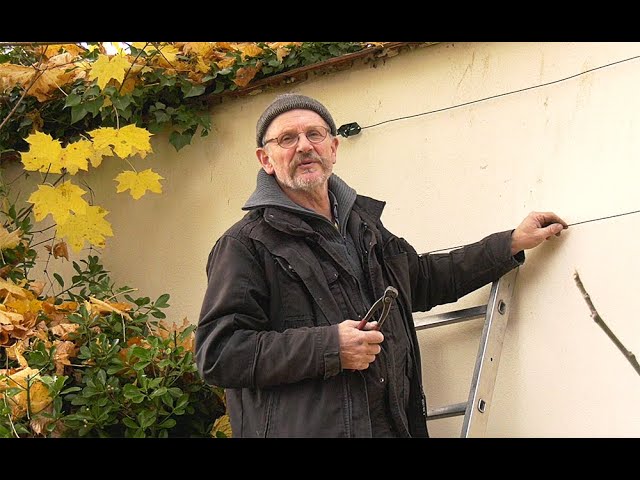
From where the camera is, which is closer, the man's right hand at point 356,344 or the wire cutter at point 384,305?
the wire cutter at point 384,305

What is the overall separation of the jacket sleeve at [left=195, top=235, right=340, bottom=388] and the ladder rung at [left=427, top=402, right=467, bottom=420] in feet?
1.71

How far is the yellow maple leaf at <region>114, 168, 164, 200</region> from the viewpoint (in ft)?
10.1

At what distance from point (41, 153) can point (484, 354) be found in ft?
4.63

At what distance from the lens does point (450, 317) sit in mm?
Answer: 2682

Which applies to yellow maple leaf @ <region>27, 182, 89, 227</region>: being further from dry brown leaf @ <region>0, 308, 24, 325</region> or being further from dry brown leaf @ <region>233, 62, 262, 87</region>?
dry brown leaf @ <region>233, 62, 262, 87</region>

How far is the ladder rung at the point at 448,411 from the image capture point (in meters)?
2.57

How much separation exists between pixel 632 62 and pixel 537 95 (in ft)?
0.91

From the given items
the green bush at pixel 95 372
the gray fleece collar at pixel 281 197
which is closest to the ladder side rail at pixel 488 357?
the gray fleece collar at pixel 281 197

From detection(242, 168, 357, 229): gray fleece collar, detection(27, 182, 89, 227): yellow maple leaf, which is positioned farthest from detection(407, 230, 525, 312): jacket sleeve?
detection(27, 182, 89, 227): yellow maple leaf

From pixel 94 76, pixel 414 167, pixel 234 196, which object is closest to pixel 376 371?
pixel 414 167

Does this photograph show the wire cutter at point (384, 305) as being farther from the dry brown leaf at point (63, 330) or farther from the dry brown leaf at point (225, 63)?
the dry brown leaf at point (225, 63)

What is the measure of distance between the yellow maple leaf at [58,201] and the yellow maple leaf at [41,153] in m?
0.07

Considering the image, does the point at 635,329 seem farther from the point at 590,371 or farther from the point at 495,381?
the point at 495,381

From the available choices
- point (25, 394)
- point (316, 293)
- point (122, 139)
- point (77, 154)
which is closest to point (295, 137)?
point (316, 293)
